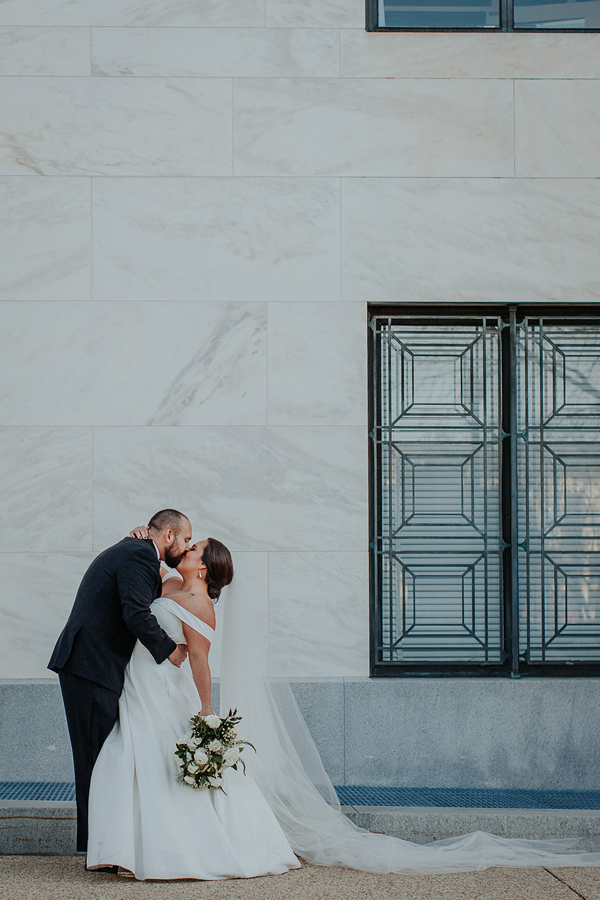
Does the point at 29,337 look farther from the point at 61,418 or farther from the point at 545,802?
the point at 545,802

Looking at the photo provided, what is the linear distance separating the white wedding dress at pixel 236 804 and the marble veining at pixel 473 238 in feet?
8.41

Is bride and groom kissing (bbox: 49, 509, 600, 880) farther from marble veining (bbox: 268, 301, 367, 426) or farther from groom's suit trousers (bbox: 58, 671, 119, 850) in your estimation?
marble veining (bbox: 268, 301, 367, 426)

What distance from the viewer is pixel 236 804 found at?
13.1 feet

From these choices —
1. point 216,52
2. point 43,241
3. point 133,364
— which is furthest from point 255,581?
point 216,52

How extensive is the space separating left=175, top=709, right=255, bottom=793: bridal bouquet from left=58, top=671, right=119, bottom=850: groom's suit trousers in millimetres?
427

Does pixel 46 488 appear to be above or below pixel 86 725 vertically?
above

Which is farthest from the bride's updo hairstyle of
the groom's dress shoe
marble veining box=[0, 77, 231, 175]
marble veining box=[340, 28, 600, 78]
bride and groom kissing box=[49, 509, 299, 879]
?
marble veining box=[340, 28, 600, 78]

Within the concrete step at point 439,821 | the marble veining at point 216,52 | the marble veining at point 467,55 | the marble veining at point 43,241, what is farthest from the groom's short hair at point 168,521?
the marble veining at point 467,55

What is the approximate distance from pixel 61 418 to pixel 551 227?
370 cm

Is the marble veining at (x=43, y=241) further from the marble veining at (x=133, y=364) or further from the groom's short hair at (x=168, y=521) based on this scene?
the groom's short hair at (x=168, y=521)

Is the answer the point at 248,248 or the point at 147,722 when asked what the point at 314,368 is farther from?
the point at 147,722

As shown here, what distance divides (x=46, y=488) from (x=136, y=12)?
340 cm

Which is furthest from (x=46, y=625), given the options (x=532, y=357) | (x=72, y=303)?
(x=532, y=357)

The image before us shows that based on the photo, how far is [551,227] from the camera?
5.60 metres
